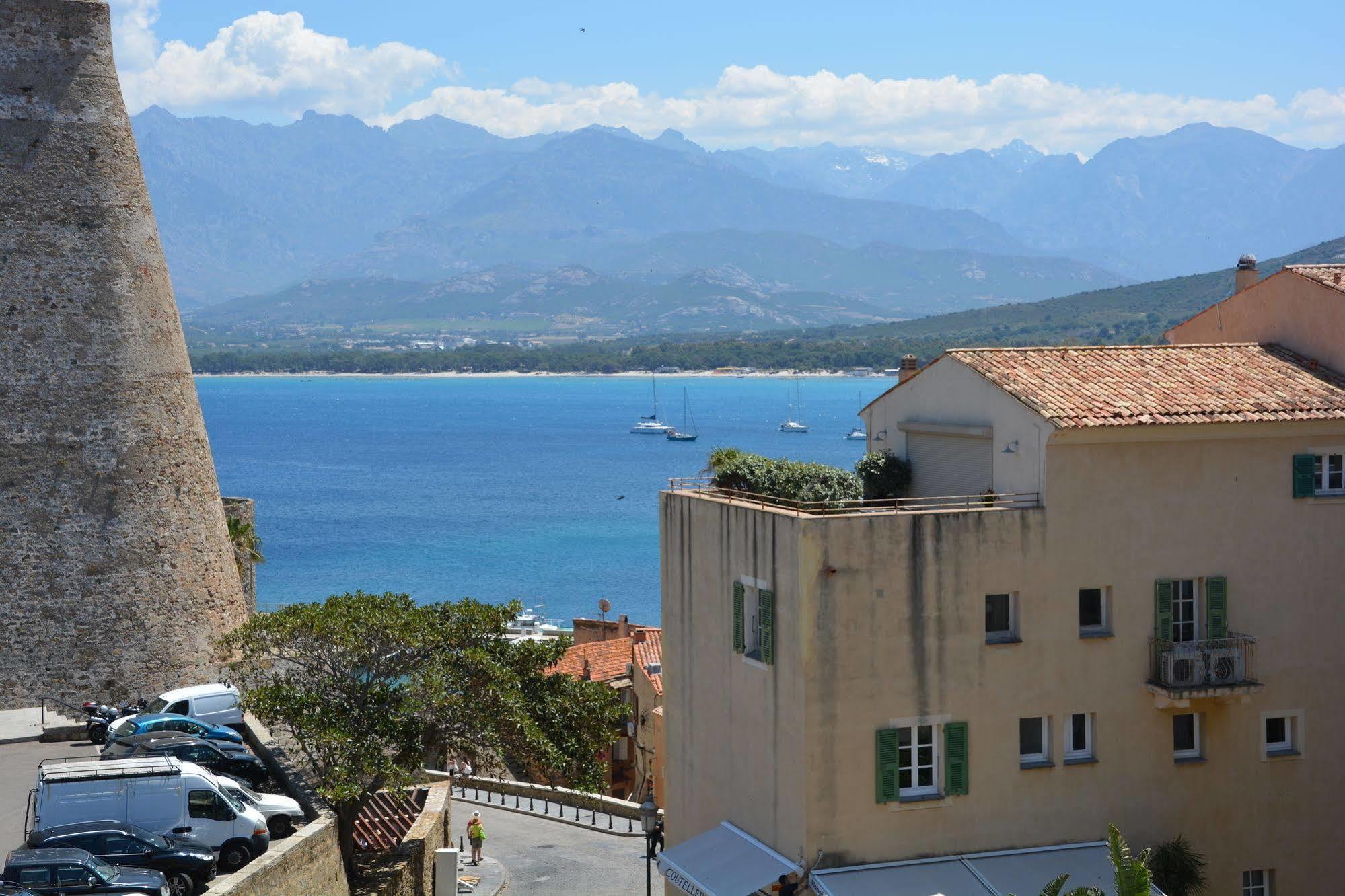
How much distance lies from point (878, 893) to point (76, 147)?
2143 centimetres

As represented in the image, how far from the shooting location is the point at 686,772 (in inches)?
941

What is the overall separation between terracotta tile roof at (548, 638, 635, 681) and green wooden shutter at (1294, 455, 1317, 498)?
2575 centimetres

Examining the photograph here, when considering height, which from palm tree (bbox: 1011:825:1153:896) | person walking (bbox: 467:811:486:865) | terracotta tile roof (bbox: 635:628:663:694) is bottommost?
person walking (bbox: 467:811:486:865)

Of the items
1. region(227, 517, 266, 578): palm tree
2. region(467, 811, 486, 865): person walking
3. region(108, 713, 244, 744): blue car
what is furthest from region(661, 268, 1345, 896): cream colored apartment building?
region(227, 517, 266, 578): palm tree

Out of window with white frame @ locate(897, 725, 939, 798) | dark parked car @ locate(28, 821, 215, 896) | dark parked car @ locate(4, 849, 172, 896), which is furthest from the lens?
window with white frame @ locate(897, 725, 939, 798)

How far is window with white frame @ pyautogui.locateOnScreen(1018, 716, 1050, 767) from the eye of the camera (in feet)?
68.5

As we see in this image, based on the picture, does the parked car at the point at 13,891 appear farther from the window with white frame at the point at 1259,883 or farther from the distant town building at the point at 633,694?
Result: the distant town building at the point at 633,694

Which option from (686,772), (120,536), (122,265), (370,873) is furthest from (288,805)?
(122,265)

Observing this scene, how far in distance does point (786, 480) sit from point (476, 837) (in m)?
11.0

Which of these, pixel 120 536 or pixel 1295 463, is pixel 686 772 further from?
pixel 120 536

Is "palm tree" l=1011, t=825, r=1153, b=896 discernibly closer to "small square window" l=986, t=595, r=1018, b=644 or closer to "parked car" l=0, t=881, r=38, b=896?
"small square window" l=986, t=595, r=1018, b=644

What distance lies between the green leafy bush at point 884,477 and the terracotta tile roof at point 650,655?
1763cm

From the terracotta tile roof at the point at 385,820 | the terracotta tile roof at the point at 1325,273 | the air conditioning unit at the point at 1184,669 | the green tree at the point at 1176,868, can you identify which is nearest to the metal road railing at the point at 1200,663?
the air conditioning unit at the point at 1184,669

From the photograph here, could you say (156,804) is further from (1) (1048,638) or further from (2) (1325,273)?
(2) (1325,273)
